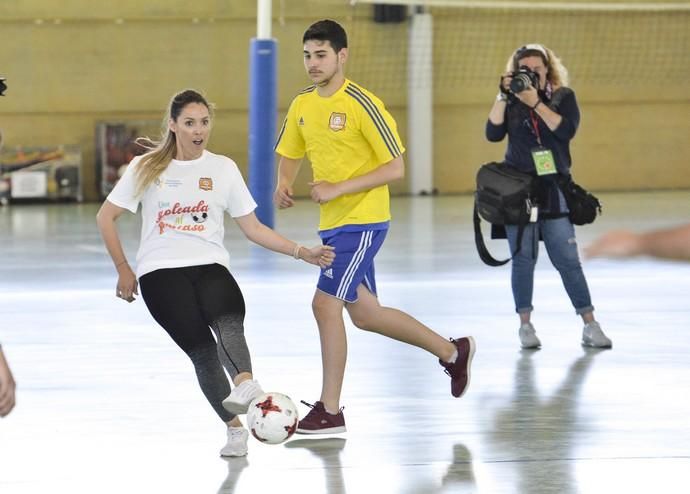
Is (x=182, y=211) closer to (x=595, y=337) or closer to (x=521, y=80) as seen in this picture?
(x=521, y=80)

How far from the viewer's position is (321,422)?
5484mm

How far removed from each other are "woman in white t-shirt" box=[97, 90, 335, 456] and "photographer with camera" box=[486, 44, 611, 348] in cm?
251

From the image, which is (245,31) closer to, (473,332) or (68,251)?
(68,251)

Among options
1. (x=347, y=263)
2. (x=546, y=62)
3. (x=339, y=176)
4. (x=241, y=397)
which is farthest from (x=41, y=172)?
(x=241, y=397)

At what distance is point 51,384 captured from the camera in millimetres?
6574

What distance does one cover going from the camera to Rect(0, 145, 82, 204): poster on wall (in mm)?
21891

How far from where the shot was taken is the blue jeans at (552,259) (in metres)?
7.61

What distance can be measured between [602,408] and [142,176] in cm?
233

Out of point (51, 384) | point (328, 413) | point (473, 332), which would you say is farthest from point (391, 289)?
point (328, 413)

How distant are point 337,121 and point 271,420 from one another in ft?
4.38

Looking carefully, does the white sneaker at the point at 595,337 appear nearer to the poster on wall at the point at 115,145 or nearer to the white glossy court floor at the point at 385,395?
the white glossy court floor at the point at 385,395

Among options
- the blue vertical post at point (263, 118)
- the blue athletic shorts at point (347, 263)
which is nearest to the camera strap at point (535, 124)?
the blue athletic shorts at point (347, 263)

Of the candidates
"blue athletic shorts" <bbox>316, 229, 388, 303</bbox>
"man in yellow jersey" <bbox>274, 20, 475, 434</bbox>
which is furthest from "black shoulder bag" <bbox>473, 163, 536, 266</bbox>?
"blue athletic shorts" <bbox>316, 229, 388, 303</bbox>

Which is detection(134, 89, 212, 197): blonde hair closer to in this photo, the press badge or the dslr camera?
the dslr camera
